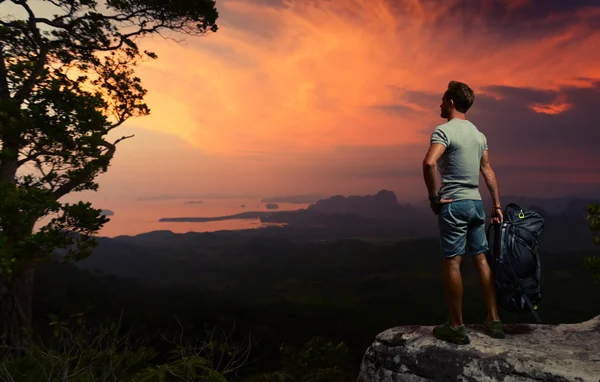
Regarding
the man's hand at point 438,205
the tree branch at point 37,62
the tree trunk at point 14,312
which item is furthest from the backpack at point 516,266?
the tree trunk at point 14,312

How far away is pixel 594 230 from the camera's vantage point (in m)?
6.23

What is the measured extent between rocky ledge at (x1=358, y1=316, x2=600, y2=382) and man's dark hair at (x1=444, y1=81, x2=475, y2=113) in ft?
8.72

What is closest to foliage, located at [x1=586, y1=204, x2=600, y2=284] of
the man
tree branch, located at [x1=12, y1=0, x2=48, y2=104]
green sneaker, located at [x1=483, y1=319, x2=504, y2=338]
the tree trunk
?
green sneaker, located at [x1=483, y1=319, x2=504, y2=338]

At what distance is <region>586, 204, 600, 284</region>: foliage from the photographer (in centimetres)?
624

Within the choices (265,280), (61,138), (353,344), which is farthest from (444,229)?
(265,280)

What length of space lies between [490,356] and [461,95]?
110 inches

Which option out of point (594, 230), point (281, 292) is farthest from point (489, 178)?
point (281, 292)

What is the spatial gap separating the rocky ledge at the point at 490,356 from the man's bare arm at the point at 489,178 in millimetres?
1630

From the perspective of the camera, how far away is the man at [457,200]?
4.07 metres

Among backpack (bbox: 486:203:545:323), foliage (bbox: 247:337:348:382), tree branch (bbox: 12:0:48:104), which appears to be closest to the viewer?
backpack (bbox: 486:203:545:323)

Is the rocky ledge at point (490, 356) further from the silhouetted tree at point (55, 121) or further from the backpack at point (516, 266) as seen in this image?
the silhouetted tree at point (55, 121)

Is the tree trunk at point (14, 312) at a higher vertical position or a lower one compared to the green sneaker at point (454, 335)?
lower

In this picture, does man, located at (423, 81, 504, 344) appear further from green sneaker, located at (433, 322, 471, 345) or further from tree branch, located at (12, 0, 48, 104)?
tree branch, located at (12, 0, 48, 104)

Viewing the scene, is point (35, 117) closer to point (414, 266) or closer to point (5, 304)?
point (5, 304)
